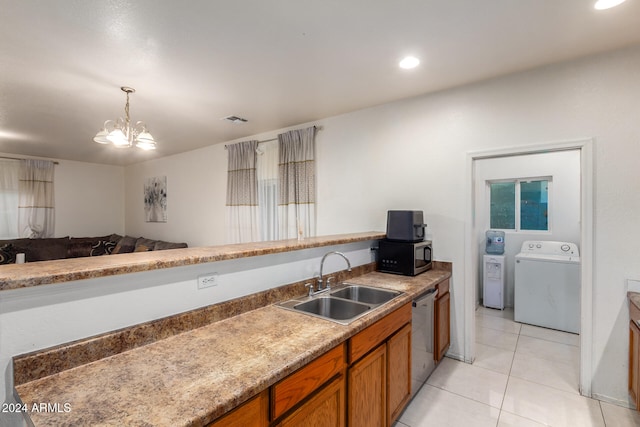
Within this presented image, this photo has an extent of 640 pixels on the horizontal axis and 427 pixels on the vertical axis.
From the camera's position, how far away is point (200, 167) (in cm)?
531

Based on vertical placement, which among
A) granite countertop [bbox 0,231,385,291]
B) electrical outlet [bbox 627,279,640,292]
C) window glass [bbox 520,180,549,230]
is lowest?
electrical outlet [bbox 627,279,640,292]

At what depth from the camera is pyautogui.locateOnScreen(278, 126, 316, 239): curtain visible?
382 cm

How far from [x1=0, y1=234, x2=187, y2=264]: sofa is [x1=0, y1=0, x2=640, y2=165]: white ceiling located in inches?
101

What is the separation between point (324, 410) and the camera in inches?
51.0

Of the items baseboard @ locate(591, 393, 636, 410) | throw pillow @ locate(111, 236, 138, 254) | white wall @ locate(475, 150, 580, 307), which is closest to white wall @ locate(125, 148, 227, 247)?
throw pillow @ locate(111, 236, 138, 254)

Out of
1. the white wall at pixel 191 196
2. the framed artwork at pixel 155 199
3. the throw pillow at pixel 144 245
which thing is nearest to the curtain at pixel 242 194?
the white wall at pixel 191 196

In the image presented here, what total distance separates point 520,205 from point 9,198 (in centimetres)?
849

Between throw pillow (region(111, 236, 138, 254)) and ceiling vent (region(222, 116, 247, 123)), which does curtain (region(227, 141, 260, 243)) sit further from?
throw pillow (region(111, 236, 138, 254))

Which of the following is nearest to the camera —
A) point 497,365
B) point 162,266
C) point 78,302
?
point 78,302

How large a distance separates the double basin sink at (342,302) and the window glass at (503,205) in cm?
330

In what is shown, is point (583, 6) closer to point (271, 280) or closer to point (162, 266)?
point (271, 280)

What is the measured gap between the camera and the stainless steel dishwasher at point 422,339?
2.10 metres

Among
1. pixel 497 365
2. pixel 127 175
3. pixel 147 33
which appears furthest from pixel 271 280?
pixel 127 175

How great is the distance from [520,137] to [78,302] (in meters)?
3.10
